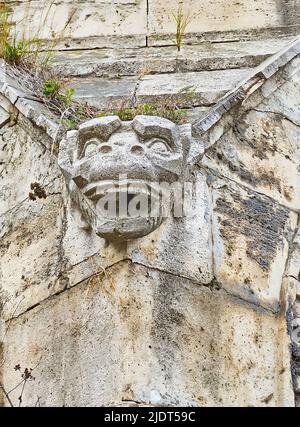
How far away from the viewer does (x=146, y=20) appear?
782cm

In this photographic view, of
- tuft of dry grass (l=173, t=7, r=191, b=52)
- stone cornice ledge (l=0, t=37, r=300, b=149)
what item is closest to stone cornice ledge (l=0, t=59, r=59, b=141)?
stone cornice ledge (l=0, t=37, r=300, b=149)

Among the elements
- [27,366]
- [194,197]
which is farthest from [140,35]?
[27,366]

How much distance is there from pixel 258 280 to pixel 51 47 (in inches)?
83.7

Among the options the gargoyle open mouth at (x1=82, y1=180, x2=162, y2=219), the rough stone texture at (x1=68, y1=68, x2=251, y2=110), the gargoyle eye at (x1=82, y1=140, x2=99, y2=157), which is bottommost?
the gargoyle open mouth at (x1=82, y1=180, x2=162, y2=219)

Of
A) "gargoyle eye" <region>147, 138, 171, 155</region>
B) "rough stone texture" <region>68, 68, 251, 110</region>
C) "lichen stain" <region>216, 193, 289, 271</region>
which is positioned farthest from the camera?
"rough stone texture" <region>68, 68, 251, 110</region>

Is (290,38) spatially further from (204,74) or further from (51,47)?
(51,47)

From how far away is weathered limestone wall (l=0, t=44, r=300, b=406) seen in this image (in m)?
5.55

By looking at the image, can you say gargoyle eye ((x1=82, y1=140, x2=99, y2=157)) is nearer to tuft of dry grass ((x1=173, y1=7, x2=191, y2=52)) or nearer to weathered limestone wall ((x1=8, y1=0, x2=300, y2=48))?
tuft of dry grass ((x1=173, y1=7, x2=191, y2=52))

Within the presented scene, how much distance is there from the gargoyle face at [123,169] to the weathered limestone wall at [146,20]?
176cm

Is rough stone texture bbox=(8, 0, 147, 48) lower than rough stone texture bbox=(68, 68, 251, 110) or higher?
higher

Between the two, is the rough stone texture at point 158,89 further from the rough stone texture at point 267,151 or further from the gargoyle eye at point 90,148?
the gargoyle eye at point 90,148

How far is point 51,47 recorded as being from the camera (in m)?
7.59

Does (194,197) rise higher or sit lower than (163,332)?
higher

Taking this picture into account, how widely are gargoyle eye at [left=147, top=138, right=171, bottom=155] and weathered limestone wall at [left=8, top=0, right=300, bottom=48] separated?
6.08 feet
